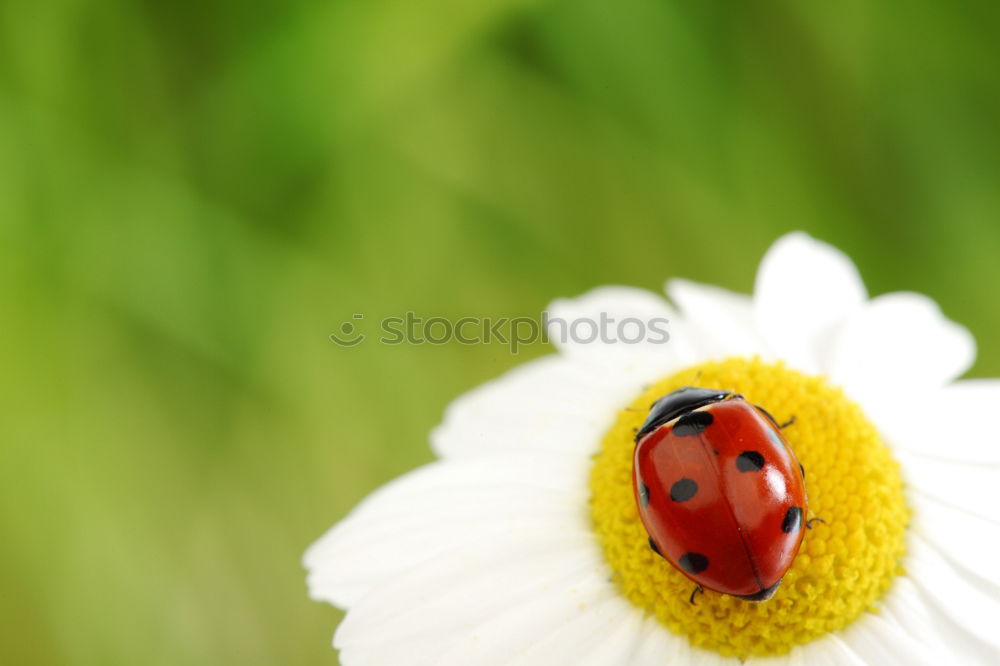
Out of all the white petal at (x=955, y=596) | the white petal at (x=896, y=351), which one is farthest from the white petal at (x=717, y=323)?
the white petal at (x=955, y=596)

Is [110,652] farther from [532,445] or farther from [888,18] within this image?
[888,18]

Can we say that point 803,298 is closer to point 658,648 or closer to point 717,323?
point 717,323

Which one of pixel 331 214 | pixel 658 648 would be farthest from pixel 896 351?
pixel 331 214

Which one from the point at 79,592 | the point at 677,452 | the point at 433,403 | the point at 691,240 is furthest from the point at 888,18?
the point at 79,592

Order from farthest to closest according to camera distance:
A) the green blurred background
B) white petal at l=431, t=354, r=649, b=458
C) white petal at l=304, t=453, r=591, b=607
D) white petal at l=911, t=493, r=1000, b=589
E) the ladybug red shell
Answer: the green blurred background
white petal at l=431, t=354, r=649, b=458
white petal at l=304, t=453, r=591, b=607
white petal at l=911, t=493, r=1000, b=589
the ladybug red shell

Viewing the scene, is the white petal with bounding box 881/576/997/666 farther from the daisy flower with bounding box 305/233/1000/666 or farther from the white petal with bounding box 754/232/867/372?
the white petal with bounding box 754/232/867/372

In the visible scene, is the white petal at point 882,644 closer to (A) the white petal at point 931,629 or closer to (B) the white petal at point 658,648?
(A) the white petal at point 931,629

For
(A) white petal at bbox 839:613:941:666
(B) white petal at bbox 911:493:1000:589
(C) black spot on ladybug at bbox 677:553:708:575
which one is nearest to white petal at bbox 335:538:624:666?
(C) black spot on ladybug at bbox 677:553:708:575
